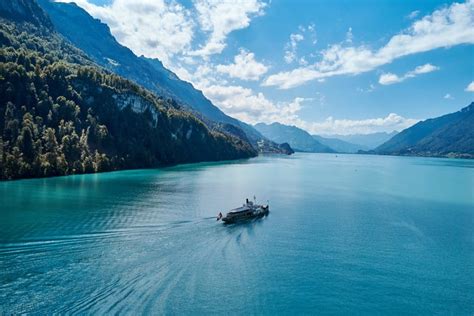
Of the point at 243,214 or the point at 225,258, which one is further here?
the point at 243,214

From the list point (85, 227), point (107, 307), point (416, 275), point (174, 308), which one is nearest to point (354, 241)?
point (416, 275)

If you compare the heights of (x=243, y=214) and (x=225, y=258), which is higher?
(x=243, y=214)

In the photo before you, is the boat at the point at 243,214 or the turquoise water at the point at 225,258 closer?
the turquoise water at the point at 225,258

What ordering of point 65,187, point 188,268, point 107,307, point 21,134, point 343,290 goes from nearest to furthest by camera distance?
point 107,307 < point 343,290 < point 188,268 < point 65,187 < point 21,134

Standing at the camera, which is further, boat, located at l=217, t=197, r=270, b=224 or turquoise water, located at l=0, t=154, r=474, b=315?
boat, located at l=217, t=197, r=270, b=224

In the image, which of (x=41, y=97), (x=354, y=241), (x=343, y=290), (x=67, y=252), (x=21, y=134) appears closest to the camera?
(x=343, y=290)

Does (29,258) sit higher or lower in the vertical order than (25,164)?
lower

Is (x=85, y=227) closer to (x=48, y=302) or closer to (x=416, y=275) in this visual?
(x=48, y=302)

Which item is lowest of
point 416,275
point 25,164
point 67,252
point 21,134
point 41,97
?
point 416,275
